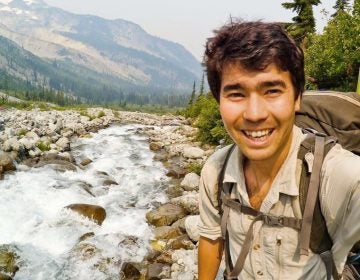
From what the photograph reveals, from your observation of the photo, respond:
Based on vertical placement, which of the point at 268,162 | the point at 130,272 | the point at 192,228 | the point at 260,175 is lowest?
the point at 130,272

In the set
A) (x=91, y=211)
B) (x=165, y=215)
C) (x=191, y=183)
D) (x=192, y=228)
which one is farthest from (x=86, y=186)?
(x=192, y=228)

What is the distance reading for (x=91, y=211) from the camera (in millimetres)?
10977

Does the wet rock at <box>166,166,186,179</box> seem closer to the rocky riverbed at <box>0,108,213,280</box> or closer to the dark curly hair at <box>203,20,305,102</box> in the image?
the rocky riverbed at <box>0,108,213,280</box>

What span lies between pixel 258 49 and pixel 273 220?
2.83ft

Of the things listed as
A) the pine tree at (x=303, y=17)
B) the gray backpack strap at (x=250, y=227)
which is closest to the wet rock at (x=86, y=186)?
the gray backpack strap at (x=250, y=227)

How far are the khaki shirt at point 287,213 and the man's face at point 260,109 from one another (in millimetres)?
136

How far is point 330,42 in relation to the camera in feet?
53.0

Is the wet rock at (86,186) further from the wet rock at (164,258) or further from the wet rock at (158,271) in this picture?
the wet rock at (158,271)

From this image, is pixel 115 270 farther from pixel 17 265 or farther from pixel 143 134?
pixel 143 134

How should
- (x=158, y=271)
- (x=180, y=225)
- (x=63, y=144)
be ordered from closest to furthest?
(x=158, y=271), (x=180, y=225), (x=63, y=144)

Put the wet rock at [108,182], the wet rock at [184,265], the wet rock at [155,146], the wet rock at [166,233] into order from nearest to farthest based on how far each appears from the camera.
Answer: the wet rock at [184,265]
the wet rock at [166,233]
the wet rock at [108,182]
the wet rock at [155,146]

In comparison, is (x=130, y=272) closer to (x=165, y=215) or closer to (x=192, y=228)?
(x=192, y=228)

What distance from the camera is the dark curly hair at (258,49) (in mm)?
1706

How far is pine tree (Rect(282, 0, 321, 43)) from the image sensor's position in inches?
910
